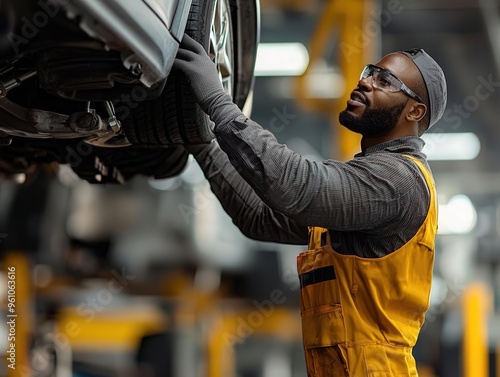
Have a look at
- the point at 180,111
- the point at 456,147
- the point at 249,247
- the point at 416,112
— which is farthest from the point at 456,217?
the point at 180,111

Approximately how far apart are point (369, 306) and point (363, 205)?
319 millimetres

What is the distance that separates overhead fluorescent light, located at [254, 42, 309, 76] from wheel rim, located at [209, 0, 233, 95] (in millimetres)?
8299

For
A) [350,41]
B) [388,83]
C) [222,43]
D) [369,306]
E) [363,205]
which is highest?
[350,41]

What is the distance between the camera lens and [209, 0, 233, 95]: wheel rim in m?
2.53

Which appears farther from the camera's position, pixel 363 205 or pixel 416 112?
pixel 416 112

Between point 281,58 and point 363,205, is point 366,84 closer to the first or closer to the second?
point 363,205

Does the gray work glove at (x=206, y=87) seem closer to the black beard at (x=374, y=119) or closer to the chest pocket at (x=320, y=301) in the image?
the black beard at (x=374, y=119)

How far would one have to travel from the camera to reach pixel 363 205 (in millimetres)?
2299

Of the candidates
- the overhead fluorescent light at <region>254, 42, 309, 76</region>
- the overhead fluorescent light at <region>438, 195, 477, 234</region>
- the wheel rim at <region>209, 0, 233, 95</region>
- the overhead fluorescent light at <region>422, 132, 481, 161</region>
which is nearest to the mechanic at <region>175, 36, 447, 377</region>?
the wheel rim at <region>209, 0, 233, 95</region>

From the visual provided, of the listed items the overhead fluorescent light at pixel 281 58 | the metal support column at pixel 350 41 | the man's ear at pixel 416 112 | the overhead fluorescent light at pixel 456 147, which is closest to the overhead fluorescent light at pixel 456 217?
the overhead fluorescent light at pixel 456 147

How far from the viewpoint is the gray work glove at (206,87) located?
2291 millimetres

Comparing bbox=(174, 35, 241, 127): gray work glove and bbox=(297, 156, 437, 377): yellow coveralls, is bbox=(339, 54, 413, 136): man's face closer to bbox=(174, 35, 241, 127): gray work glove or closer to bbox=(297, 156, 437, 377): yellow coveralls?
bbox=(297, 156, 437, 377): yellow coveralls

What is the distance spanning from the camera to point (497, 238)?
1312 centimetres

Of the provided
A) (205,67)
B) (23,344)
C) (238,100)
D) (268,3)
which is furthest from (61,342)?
(205,67)
